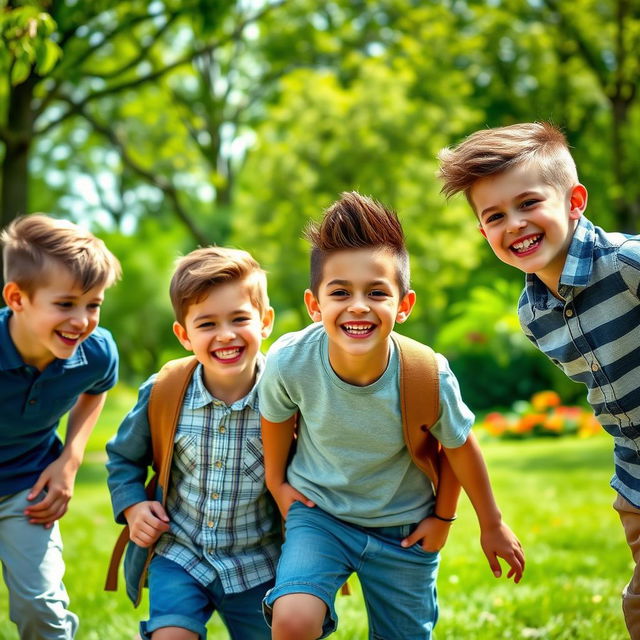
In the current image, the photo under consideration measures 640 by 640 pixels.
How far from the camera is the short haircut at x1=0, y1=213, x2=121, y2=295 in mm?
3158

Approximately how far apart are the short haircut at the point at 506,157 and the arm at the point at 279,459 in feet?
3.17

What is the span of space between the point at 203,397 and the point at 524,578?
2.21m

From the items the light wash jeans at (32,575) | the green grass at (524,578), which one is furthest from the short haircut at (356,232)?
the green grass at (524,578)

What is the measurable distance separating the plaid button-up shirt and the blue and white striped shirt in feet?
3.65

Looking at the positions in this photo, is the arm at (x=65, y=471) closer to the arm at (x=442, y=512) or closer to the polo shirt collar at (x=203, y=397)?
the polo shirt collar at (x=203, y=397)

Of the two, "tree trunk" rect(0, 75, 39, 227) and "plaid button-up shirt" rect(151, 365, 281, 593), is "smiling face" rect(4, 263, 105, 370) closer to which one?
"plaid button-up shirt" rect(151, 365, 281, 593)

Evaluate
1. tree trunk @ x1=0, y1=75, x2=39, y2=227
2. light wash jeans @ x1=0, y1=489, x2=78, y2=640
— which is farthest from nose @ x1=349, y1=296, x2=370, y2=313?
tree trunk @ x1=0, y1=75, x2=39, y2=227

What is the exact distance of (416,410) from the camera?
2742 mm

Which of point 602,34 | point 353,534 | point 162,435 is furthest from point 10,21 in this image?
point 602,34

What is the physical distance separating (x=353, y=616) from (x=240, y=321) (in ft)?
5.13

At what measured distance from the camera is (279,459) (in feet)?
9.57

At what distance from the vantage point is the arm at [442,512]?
2.87 metres

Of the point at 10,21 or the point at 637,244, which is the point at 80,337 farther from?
the point at 637,244

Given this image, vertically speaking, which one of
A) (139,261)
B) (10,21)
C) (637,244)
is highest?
(139,261)
